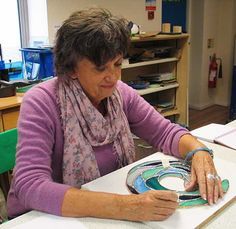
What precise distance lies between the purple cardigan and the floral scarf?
0.03 metres

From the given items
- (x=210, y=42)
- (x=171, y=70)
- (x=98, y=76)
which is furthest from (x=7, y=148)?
(x=210, y=42)

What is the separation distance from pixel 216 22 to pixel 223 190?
156 inches

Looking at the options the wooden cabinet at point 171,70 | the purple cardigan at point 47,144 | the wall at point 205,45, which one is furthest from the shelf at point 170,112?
the purple cardigan at point 47,144

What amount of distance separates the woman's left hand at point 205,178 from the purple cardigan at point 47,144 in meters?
0.14

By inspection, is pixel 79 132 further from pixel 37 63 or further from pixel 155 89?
pixel 155 89

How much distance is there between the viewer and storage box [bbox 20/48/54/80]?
2.51 m

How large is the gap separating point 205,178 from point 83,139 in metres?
0.42

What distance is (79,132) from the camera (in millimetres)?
1099

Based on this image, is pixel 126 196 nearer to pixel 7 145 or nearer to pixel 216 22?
pixel 7 145

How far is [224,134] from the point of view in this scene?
1.45 metres

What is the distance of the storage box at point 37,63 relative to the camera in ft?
8.23

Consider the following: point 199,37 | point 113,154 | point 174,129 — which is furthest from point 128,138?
point 199,37

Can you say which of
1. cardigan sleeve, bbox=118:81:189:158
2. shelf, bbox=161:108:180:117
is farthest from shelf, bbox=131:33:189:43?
cardigan sleeve, bbox=118:81:189:158

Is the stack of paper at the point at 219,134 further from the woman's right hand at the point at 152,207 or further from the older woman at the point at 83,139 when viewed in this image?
the woman's right hand at the point at 152,207
